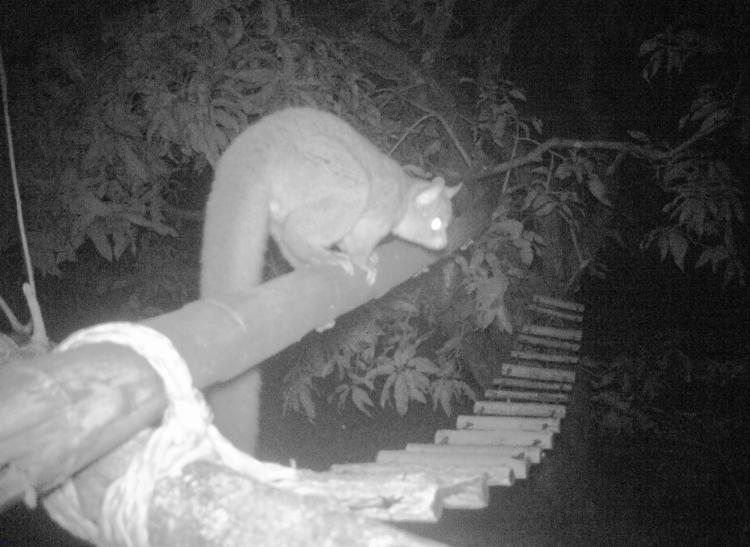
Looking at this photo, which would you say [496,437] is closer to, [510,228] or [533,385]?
[533,385]

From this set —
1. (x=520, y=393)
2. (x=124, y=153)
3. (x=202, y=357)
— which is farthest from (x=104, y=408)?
(x=520, y=393)

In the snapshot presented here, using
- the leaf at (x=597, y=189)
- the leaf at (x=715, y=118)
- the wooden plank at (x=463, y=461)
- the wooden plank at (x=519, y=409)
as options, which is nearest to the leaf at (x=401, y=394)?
the wooden plank at (x=519, y=409)

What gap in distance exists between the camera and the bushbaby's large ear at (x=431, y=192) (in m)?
4.16

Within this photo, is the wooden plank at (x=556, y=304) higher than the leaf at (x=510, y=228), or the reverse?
the leaf at (x=510, y=228)

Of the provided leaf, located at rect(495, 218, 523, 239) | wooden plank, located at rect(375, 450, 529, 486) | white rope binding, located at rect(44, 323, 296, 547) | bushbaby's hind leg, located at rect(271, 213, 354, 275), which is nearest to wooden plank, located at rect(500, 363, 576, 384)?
leaf, located at rect(495, 218, 523, 239)

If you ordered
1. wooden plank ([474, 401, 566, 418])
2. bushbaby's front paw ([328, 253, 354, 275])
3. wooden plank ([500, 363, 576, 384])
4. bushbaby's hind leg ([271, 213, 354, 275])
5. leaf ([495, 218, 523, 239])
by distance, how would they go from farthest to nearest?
leaf ([495, 218, 523, 239]) < wooden plank ([500, 363, 576, 384]) < wooden plank ([474, 401, 566, 418]) < bushbaby's hind leg ([271, 213, 354, 275]) < bushbaby's front paw ([328, 253, 354, 275])

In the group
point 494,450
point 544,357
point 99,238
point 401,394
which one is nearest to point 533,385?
point 544,357

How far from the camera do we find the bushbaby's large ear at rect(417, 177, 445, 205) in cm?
416

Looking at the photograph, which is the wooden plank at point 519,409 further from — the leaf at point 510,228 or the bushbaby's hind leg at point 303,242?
the leaf at point 510,228

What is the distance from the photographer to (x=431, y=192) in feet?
13.7

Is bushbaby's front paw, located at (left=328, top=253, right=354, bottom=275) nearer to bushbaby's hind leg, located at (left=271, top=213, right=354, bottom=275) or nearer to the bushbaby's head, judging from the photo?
bushbaby's hind leg, located at (left=271, top=213, right=354, bottom=275)

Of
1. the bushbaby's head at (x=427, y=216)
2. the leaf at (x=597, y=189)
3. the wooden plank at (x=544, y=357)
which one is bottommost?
the wooden plank at (x=544, y=357)

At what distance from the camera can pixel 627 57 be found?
862 centimetres

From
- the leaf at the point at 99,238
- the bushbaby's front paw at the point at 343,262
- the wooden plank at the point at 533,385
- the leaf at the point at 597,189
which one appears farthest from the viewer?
the leaf at the point at 597,189
